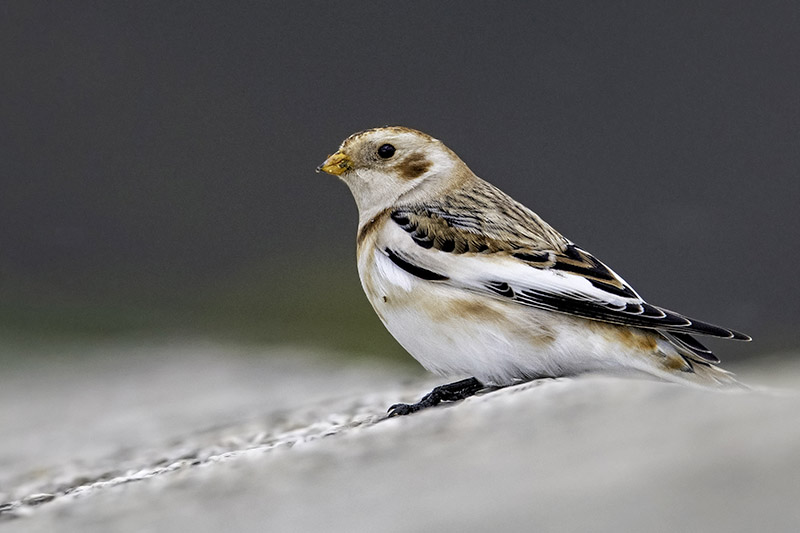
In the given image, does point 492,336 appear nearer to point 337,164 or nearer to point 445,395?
point 445,395

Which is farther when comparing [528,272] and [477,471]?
[528,272]

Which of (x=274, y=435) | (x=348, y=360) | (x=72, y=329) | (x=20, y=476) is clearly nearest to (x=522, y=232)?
(x=274, y=435)

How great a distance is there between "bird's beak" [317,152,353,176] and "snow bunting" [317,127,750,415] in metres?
0.38

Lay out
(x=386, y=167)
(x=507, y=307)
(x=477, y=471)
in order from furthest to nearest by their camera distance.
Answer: (x=386, y=167) → (x=507, y=307) → (x=477, y=471)

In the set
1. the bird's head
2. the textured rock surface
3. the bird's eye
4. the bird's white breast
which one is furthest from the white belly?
the bird's eye

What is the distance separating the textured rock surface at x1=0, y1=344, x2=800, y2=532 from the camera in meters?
3.28

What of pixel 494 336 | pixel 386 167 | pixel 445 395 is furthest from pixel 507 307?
pixel 386 167

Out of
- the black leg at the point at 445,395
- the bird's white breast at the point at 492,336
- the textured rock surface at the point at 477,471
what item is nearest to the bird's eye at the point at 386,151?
the bird's white breast at the point at 492,336

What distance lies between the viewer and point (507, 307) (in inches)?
192

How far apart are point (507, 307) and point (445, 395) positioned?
67cm

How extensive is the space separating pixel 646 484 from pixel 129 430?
4.63 metres

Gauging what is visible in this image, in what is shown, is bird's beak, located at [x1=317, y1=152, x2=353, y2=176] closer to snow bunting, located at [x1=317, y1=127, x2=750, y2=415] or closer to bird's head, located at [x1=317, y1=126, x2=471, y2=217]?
bird's head, located at [x1=317, y1=126, x2=471, y2=217]

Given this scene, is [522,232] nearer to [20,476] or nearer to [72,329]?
[20,476]

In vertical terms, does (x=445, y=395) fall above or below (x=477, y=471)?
above
